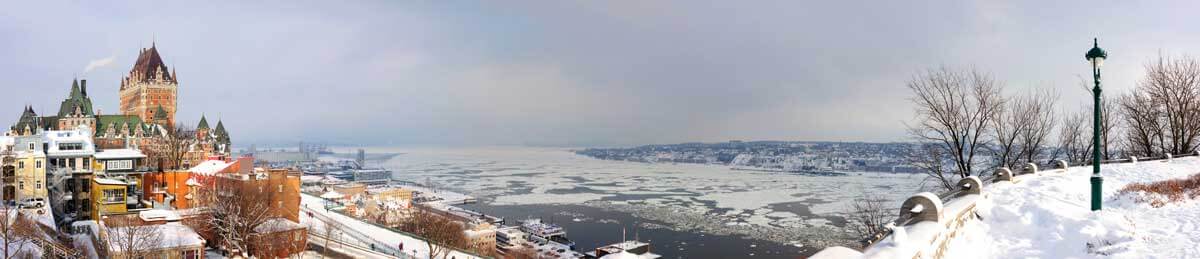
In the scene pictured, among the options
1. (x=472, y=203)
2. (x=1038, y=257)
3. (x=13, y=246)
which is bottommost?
(x=472, y=203)

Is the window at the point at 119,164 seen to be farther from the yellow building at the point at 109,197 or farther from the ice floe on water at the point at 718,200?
the ice floe on water at the point at 718,200

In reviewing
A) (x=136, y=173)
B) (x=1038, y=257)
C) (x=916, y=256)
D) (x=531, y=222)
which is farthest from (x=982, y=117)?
(x=531, y=222)

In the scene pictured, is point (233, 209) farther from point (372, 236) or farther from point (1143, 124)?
point (1143, 124)

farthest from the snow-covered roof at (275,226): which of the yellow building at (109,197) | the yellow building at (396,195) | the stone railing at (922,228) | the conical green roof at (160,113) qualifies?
the yellow building at (396,195)

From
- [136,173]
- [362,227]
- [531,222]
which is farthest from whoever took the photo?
[531,222]

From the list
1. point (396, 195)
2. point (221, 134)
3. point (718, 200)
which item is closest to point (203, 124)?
point (221, 134)

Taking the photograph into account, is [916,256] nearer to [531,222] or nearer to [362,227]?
[362,227]
